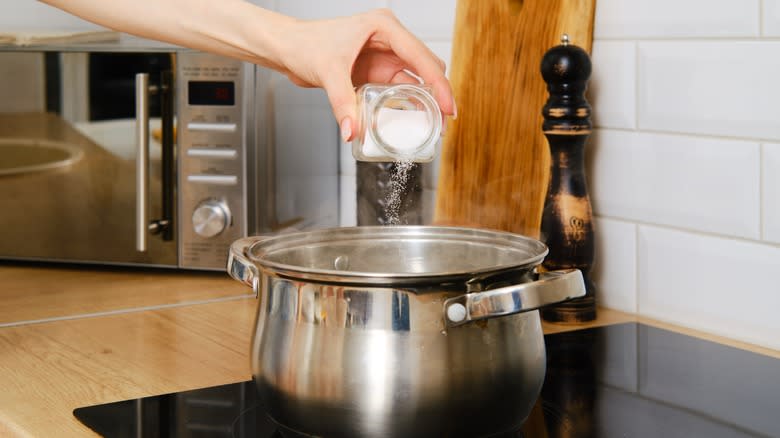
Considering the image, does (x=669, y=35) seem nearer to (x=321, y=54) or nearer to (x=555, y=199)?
(x=555, y=199)

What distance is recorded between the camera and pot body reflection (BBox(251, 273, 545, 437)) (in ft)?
2.27

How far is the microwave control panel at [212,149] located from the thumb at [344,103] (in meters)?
0.56

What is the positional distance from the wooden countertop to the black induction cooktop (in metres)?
0.04

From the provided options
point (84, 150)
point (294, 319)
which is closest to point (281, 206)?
point (84, 150)

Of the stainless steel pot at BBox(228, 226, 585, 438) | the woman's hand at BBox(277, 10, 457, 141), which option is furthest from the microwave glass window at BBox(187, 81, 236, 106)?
the stainless steel pot at BBox(228, 226, 585, 438)

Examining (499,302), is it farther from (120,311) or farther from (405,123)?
(120,311)

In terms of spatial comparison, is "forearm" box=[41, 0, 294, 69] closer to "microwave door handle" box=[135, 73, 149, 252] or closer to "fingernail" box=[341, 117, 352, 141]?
"fingernail" box=[341, 117, 352, 141]

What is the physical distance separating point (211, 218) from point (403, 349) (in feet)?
2.63

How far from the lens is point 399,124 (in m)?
0.92

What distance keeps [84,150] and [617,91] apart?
78cm

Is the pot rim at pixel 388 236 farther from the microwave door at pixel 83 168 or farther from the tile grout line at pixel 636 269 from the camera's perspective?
the microwave door at pixel 83 168

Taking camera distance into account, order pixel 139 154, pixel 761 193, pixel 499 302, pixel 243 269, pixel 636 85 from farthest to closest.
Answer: pixel 139 154 → pixel 636 85 → pixel 761 193 → pixel 243 269 → pixel 499 302

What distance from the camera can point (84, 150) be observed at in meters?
1.48

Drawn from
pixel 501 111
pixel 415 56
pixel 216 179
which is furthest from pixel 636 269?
pixel 216 179
